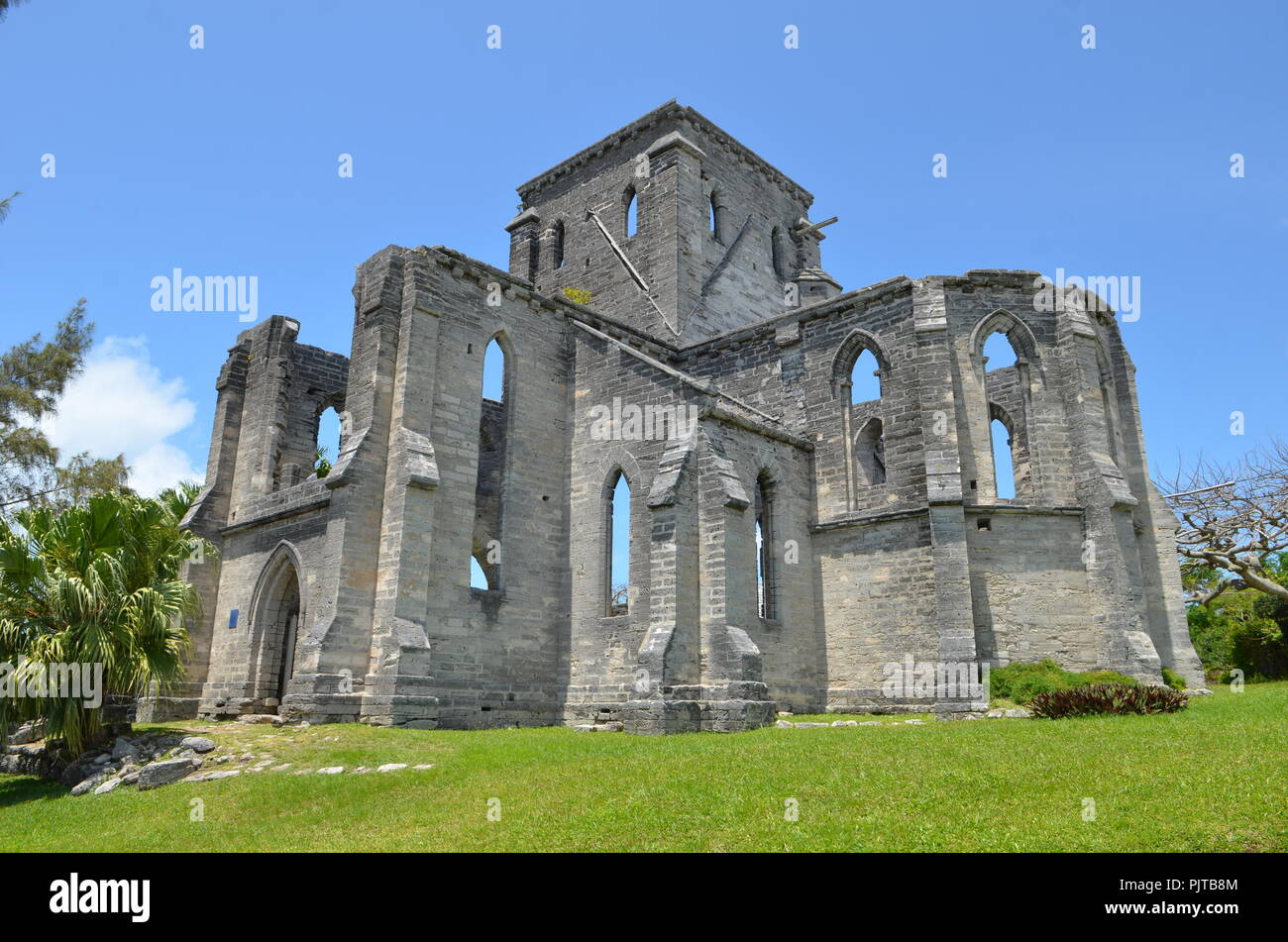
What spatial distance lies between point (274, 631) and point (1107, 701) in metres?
16.9

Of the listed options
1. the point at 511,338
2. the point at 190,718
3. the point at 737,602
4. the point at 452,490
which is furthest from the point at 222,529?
the point at 737,602

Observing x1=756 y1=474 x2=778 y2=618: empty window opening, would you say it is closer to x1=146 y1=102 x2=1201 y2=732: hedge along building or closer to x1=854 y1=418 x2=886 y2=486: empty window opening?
x1=146 y1=102 x2=1201 y2=732: hedge along building

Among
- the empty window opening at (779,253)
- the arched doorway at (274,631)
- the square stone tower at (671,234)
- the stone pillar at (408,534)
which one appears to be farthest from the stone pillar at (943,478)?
the arched doorway at (274,631)

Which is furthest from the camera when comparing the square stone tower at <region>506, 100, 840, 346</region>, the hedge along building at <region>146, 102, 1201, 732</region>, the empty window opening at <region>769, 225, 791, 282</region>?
the empty window opening at <region>769, 225, 791, 282</region>

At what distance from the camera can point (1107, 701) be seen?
14.2 metres

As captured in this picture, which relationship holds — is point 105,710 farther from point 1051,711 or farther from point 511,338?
point 1051,711

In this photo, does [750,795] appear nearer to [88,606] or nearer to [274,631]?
[88,606]

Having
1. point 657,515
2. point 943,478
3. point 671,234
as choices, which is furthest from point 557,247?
point 943,478

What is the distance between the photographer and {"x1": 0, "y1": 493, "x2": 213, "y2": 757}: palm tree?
44.0 feet

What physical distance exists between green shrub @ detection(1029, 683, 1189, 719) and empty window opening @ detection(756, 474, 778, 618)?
6.18 metres

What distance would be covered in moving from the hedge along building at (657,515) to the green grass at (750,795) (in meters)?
3.32

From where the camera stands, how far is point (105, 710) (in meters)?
14.6

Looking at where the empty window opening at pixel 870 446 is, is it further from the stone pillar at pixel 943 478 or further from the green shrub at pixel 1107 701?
the green shrub at pixel 1107 701

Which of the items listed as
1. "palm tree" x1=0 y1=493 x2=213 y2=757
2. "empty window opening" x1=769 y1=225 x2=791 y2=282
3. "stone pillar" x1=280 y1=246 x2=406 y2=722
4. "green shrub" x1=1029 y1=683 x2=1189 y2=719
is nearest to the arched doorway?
"stone pillar" x1=280 y1=246 x2=406 y2=722
